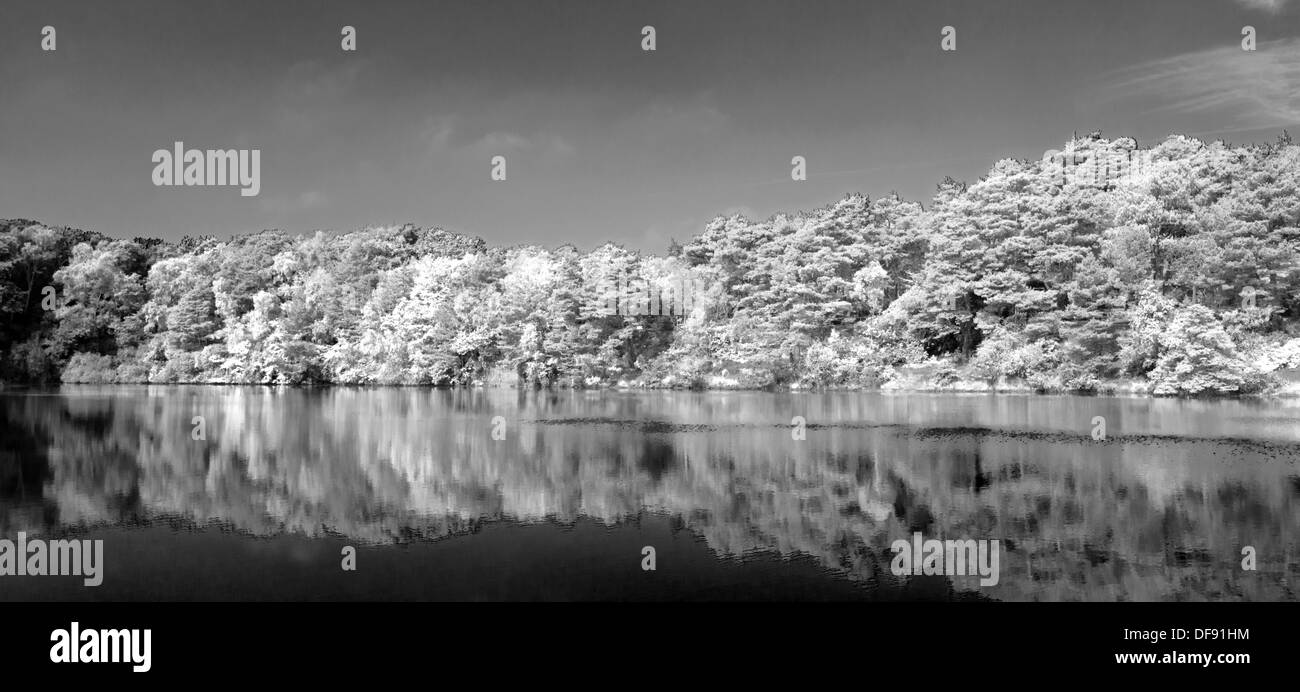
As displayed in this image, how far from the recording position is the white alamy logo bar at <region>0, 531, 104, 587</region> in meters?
9.52

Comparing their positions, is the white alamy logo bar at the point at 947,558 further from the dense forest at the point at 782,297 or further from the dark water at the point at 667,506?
the dense forest at the point at 782,297

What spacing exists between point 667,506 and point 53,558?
8.25m

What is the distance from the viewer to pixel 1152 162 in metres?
37.5

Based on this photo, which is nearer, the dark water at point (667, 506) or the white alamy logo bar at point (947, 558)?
the dark water at point (667, 506)

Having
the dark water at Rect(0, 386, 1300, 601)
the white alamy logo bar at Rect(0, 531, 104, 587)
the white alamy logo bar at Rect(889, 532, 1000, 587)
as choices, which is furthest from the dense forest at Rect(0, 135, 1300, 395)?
the white alamy logo bar at Rect(0, 531, 104, 587)

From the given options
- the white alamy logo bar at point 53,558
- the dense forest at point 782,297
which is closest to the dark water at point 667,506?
the white alamy logo bar at point 53,558

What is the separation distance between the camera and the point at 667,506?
12.9 m
